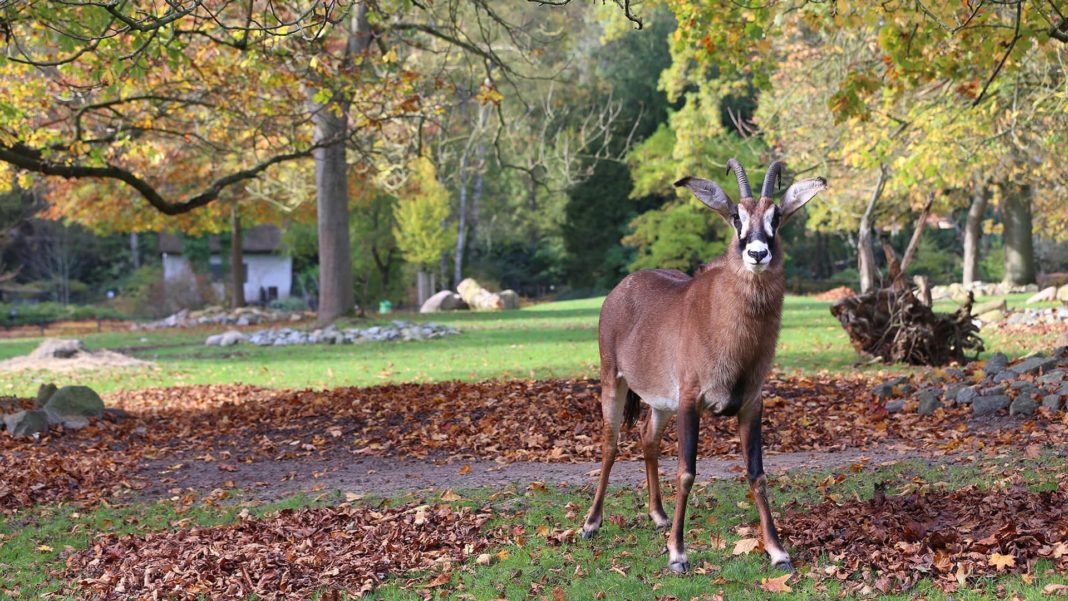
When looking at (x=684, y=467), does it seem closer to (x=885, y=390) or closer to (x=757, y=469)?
(x=757, y=469)

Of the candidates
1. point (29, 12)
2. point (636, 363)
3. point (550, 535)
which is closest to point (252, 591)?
point (550, 535)

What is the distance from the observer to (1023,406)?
11.0 m

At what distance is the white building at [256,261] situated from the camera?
194 feet

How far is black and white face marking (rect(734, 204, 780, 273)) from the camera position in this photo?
19.3 feet

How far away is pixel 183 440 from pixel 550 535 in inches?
278

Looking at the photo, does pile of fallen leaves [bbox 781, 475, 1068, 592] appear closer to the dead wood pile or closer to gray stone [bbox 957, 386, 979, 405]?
gray stone [bbox 957, 386, 979, 405]

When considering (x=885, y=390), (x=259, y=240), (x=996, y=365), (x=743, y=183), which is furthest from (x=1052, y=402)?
(x=259, y=240)

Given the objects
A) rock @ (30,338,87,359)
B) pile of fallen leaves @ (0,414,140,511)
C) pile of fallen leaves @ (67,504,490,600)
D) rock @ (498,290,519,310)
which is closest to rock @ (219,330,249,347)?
rock @ (30,338,87,359)

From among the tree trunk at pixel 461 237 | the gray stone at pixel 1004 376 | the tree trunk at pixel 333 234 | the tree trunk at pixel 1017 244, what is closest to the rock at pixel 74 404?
the gray stone at pixel 1004 376

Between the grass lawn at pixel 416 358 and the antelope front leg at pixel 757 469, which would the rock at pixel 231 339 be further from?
the antelope front leg at pixel 757 469

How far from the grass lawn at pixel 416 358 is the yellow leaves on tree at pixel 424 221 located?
57.3 feet

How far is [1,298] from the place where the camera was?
5456 centimetres

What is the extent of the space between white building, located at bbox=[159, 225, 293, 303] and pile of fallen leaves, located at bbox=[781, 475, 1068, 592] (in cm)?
5359

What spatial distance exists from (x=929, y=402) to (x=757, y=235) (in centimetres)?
673
